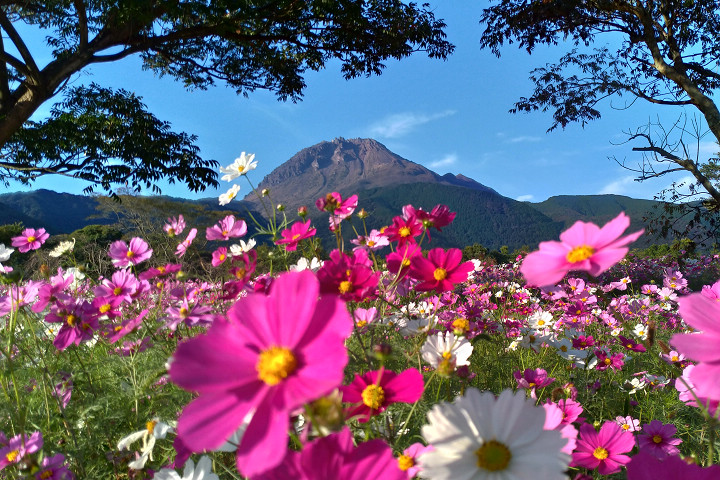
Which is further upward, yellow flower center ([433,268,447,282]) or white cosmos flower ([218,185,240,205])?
white cosmos flower ([218,185,240,205])

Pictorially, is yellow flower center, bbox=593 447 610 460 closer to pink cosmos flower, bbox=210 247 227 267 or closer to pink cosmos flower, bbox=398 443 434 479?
pink cosmos flower, bbox=398 443 434 479

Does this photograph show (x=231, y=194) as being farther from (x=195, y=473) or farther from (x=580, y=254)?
(x=580, y=254)

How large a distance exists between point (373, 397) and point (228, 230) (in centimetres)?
92

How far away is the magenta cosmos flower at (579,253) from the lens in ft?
1.61

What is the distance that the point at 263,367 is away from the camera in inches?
15.2

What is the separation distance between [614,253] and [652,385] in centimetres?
167

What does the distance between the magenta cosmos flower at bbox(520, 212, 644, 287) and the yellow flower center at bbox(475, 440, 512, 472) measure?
19cm

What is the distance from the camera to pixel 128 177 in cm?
883

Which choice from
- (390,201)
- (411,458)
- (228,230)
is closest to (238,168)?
(228,230)

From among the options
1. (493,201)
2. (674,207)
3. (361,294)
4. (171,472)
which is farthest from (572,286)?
(493,201)

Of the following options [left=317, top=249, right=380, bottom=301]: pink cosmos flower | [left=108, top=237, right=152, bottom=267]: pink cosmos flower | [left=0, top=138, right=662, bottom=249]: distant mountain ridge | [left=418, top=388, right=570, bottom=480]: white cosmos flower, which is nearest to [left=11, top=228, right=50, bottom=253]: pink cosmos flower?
[left=108, top=237, right=152, bottom=267]: pink cosmos flower

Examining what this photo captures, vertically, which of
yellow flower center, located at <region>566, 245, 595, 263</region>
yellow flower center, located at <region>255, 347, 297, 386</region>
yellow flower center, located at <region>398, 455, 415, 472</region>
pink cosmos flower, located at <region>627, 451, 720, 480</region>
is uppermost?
yellow flower center, located at <region>566, 245, 595, 263</region>

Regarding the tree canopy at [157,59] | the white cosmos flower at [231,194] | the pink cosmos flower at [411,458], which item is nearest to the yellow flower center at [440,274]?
the pink cosmos flower at [411,458]

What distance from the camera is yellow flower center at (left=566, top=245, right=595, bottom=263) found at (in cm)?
52
